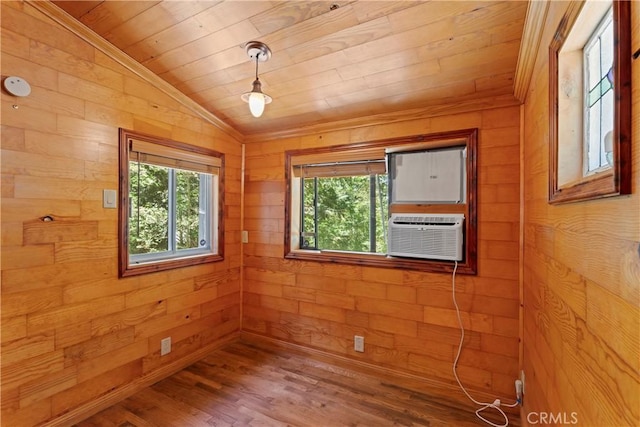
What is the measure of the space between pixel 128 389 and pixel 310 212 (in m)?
1.98

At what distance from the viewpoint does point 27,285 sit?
165 cm

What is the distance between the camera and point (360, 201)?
265 cm

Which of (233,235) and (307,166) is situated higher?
(307,166)

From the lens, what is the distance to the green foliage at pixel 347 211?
8.33ft

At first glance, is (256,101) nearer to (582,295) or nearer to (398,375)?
(582,295)

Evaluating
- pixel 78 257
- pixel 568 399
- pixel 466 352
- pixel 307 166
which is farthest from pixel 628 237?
pixel 78 257

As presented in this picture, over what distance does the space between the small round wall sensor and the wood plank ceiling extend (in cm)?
52

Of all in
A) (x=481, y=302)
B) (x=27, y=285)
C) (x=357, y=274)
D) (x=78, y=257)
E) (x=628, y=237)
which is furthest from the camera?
(x=357, y=274)

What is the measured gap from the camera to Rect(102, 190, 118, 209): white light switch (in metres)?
1.98

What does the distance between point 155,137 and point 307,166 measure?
1.29 m

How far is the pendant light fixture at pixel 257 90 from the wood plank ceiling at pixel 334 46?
0.05m

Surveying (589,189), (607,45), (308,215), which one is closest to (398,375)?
(308,215)

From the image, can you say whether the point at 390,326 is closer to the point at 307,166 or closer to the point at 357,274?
the point at 357,274

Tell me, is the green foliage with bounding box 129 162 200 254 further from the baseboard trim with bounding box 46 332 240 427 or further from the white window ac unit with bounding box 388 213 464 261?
the white window ac unit with bounding box 388 213 464 261
